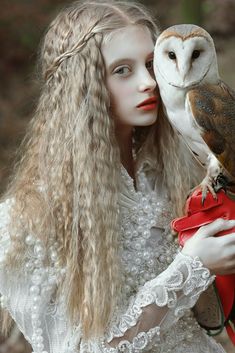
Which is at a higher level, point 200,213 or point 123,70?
point 123,70

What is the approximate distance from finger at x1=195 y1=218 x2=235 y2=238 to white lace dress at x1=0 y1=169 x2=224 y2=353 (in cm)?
5

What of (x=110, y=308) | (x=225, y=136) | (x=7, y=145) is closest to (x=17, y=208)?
(x=110, y=308)

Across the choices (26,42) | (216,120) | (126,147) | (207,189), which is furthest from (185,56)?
(26,42)

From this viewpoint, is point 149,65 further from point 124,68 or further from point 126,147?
point 126,147

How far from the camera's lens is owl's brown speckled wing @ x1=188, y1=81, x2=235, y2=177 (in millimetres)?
1438

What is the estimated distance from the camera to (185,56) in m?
1.40

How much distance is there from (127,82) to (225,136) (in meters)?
0.24

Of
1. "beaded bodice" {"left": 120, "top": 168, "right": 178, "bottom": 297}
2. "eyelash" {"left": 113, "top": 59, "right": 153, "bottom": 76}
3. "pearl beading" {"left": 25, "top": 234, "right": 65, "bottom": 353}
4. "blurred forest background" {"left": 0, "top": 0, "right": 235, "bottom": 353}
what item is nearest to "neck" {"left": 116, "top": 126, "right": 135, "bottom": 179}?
"beaded bodice" {"left": 120, "top": 168, "right": 178, "bottom": 297}

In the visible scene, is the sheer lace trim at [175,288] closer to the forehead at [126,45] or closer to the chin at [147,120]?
the chin at [147,120]

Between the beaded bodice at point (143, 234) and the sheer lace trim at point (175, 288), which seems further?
the beaded bodice at point (143, 234)

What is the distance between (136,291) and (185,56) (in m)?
0.51

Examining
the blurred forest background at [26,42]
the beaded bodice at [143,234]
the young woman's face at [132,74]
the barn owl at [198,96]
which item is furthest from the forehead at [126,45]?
the blurred forest background at [26,42]

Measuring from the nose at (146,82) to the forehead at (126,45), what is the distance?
0.14ft

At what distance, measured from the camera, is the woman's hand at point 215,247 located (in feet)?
4.91
